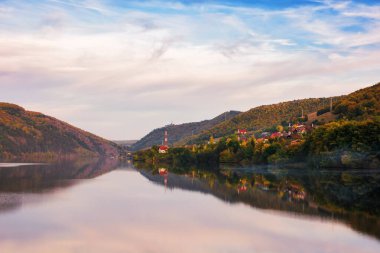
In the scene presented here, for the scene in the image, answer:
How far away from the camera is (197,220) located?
38.4 m

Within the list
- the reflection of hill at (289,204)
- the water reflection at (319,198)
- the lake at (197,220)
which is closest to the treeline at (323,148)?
the water reflection at (319,198)

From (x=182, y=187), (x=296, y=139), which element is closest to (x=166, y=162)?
(x=296, y=139)

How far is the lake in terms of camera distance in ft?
93.8

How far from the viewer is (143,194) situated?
60.3 meters

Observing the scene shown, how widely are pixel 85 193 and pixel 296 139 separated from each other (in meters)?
72.3

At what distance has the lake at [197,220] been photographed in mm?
28578

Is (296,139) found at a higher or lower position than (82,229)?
higher

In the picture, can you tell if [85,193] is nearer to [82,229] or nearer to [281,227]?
[82,229]

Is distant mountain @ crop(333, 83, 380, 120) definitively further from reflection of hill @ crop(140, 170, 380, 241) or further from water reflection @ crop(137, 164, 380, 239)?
reflection of hill @ crop(140, 170, 380, 241)

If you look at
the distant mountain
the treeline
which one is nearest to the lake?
the treeline

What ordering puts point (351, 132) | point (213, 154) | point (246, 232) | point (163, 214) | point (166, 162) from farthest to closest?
point (166, 162) → point (213, 154) → point (351, 132) → point (163, 214) → point (246, 232)

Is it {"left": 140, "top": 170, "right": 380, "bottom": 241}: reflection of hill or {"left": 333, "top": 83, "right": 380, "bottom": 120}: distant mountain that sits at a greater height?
{"left": 333, "top": 83, "right": 380, "bottom": 120}: distant mountain

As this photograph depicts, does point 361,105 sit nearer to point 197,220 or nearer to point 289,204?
point 289,204

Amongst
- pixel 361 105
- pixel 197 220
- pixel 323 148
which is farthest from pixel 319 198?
pixel 361 105
